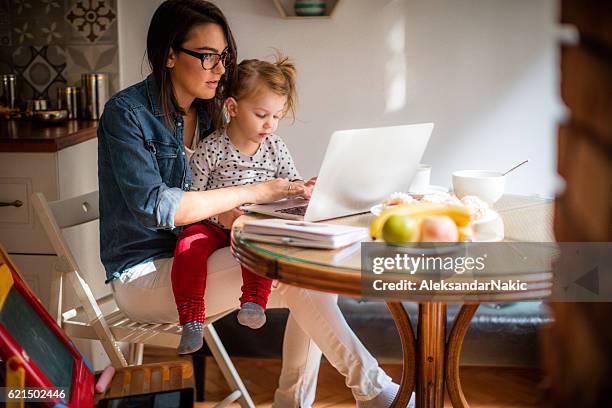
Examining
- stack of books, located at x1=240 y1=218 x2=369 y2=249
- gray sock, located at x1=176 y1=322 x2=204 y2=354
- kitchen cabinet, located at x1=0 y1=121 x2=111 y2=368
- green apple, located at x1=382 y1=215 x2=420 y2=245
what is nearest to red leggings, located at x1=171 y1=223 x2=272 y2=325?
gray sock, located at x1=176 y1=322 x2=204 y2=354

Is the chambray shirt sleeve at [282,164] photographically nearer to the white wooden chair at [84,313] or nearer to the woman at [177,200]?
the woman at [177,200]

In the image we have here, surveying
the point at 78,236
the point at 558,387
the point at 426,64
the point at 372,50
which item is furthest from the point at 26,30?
the point at 558,387

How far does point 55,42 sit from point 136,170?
1.54 meters

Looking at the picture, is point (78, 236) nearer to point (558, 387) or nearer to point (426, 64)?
point (426, 64)

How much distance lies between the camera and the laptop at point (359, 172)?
1.74 meters

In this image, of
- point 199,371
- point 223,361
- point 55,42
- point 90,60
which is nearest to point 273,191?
point 223,361

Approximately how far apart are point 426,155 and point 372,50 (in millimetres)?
472

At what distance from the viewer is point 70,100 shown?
3.24m

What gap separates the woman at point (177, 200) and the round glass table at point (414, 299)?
0.39 feet

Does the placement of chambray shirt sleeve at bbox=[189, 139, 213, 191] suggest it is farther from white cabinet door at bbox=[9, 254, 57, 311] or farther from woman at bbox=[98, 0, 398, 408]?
white cabinet door at bbox=[9, 254, 57, 311]

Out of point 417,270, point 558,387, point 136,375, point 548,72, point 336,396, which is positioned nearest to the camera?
point 558,387

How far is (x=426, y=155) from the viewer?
3.18 metres

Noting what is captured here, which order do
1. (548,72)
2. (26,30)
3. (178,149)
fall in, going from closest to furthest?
1. (178,149)
2. (548,72)
3. (26,30)

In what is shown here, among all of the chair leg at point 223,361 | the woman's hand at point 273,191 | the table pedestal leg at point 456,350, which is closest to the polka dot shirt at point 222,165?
the woman's hand at point 273,191
